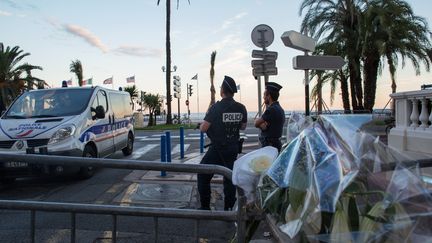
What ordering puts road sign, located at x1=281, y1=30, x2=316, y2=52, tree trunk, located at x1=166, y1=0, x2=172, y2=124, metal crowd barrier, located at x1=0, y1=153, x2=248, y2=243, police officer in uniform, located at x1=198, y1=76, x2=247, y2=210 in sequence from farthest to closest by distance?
tree trunk, located at x1=166, y1=0, x2=172, y2=124, road sign, located at x1=281, y1=30, x2=316, y2=52, police officer in uniform, located at x1=198, y1=76, x2=247, y2=210, metal crowd barrier, located at x1=0, y1=153, x2=248, y2=243

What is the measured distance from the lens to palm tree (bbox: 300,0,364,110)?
69.2ft

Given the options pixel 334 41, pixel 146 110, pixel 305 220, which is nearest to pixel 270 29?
pixel 305 220

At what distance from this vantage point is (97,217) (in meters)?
4.57

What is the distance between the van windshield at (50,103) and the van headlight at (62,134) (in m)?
0.59

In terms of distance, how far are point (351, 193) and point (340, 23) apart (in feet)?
69.6

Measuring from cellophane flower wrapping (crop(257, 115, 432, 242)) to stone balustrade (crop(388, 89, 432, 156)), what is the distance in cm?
631

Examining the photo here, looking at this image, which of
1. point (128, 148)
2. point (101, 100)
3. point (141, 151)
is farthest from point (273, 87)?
point (141, 151)

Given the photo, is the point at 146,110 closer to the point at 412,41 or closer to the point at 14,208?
the point at 412,41

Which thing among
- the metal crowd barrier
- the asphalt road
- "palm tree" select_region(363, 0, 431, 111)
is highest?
"palm tree" select_region(363, 0, 431, 111)

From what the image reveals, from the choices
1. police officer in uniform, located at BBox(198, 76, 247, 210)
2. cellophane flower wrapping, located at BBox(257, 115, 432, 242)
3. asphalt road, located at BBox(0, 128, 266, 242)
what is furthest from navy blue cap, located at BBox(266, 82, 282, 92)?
cellophane flower wrapping, located at BBox(257, 115, 432, 242)

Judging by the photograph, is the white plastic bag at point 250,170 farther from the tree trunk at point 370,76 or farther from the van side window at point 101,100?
the tree trunk at point 370,76

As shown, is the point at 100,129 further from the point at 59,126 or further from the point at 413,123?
the point at 413,123

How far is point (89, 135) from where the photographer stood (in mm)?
8836

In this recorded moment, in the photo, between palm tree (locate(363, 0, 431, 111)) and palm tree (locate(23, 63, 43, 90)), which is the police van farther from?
palm tree (locate(23, 63, 43, 90))
